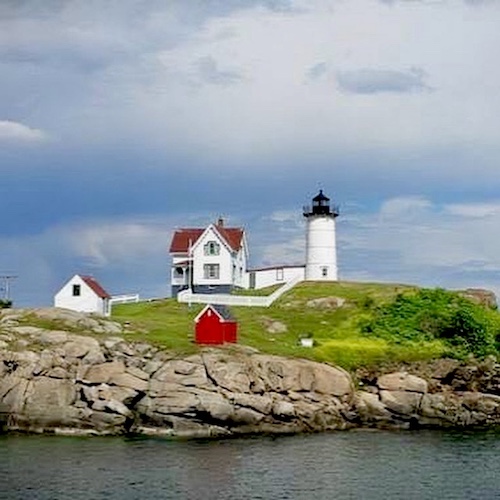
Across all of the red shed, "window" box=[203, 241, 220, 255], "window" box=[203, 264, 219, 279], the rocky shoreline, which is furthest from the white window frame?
the rocky shoreline

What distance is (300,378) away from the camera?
6412cm

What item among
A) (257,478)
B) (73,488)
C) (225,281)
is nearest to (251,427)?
(257,478)

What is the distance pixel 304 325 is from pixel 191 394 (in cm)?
2140

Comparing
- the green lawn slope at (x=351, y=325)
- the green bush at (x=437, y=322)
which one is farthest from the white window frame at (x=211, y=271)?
the green bush at (x=437, y=322)

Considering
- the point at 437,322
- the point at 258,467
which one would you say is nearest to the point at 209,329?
the point at 437,322

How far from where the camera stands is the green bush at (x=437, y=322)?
76.1m

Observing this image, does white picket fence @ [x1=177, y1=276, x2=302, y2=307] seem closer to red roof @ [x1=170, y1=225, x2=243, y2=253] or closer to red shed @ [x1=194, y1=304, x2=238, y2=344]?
red roof @ [x1=170, y1=225, x2=243, y2=253]

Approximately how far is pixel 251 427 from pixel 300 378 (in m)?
4.64

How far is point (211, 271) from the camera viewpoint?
9588 cm

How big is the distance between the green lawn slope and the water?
35.6 feet

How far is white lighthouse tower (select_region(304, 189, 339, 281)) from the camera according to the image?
324 feet

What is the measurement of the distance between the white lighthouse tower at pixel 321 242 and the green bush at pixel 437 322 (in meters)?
15.8

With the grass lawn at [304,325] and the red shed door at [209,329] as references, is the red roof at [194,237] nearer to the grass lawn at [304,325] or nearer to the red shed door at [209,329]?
the grass lawn at [304,325]

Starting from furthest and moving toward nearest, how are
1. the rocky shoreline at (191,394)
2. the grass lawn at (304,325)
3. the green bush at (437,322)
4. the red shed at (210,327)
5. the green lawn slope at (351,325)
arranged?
the green bush at (437,322) → the green lawn slope at (351,325) → the grass lawn at (304,325) → the red shed at (210,327) → the rocky shoreline at (191,394)
